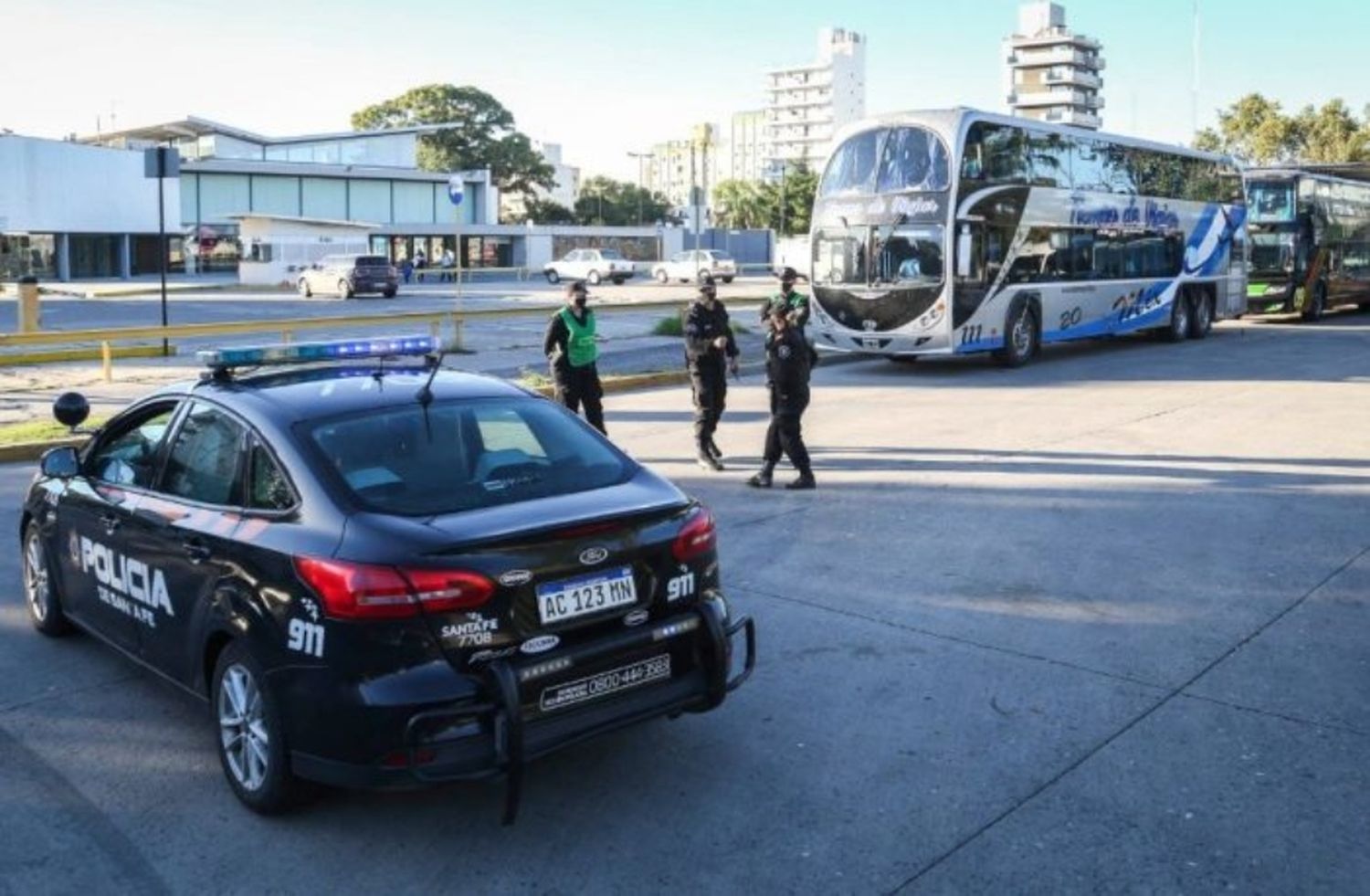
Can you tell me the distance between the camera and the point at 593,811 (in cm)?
436

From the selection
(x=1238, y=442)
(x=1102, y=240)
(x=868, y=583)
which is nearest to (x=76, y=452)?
(x=868, y=583)

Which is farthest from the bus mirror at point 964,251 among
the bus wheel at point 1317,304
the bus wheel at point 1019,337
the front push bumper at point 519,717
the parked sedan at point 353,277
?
the parked sedan at point 353,277

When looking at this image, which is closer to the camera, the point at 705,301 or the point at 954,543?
the point at 954,543

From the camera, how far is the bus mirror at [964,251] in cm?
1891

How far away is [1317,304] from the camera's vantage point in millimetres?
32000

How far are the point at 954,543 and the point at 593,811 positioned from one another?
4.42 meters

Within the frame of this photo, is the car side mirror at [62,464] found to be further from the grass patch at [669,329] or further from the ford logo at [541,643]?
the grass patch at [669,329]

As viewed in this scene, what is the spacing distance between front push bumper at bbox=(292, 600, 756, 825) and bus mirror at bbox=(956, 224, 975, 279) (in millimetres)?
15375

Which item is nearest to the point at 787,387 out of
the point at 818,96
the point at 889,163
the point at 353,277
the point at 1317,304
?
the point at 889,163

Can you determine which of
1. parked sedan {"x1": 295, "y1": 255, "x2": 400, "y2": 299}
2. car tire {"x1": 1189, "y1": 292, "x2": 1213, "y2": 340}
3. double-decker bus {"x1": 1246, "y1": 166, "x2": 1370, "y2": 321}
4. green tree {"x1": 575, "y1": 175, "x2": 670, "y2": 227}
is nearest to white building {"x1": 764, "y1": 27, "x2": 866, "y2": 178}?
green tree {"x1": 575, "y1": 175, "x2": 670, "y2": 227}

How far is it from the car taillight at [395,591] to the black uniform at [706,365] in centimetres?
732

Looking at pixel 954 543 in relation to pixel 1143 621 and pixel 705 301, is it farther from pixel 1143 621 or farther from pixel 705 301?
pixel 705 301

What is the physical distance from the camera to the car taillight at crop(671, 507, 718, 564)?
4.54 m

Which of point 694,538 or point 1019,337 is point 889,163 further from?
point 694,538
